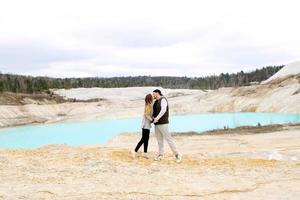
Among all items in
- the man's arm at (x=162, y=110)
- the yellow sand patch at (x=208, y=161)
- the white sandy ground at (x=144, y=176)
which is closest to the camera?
the white sandy ground at (x=144, y=176)

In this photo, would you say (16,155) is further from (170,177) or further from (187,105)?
(187,105)

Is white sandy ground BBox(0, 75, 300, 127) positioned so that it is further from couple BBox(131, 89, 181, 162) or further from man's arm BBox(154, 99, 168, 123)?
man's arm BBox(154, 99, 168, 123)

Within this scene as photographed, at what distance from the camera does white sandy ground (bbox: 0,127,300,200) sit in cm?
921

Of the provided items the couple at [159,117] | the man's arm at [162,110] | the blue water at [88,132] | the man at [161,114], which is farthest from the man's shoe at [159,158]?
the blue water at [88,132]

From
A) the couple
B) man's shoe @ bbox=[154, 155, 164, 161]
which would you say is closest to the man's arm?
the couple

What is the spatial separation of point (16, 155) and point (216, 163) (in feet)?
17.2

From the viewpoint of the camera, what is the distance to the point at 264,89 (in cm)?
5919

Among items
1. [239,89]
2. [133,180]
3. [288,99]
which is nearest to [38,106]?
[239,89]

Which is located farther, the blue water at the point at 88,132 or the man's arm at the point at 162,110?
the blue water at the point at 88,132

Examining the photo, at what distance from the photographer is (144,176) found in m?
10.7

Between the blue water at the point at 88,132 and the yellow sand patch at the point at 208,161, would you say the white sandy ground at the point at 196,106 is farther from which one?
the yellow sand patch at the point at 208,161

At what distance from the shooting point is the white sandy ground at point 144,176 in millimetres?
9211

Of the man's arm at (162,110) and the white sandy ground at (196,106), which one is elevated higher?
the man's arm at (162,110)

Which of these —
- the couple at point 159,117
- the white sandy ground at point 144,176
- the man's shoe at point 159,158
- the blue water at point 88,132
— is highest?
the couple at point 159,117
